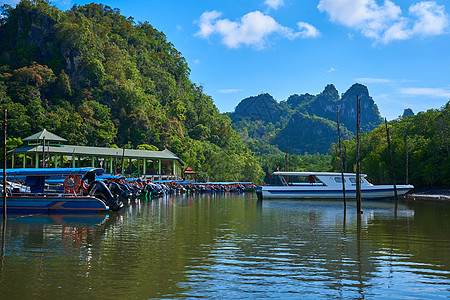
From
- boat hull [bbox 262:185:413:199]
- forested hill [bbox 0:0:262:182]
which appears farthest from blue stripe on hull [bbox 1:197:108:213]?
forested hill [bbox 0:0:262:182]

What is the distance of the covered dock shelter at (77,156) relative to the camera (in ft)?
222

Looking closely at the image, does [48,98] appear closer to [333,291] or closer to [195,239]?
[195,239]

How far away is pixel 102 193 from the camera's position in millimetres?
30641

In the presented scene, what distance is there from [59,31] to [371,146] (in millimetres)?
87170

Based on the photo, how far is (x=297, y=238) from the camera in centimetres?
1934

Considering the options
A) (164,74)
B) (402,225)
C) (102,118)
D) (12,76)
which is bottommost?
(402,225)

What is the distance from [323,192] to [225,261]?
3991 centimetres

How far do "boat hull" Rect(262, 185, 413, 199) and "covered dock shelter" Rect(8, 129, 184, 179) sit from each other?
2174 centimetres

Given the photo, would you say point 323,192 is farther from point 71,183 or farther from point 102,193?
point 71,183

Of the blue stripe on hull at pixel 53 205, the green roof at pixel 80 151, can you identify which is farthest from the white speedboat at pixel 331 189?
the green roof at pixel 80 151

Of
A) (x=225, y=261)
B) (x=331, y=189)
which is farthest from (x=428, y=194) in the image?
(x=225, y=261)

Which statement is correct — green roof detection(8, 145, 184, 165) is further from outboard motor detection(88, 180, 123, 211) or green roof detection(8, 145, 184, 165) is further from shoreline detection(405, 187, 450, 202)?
shoreline detection(405, 187, 450, 202)

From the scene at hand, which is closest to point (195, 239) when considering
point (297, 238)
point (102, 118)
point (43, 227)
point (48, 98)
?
point (297, 238)

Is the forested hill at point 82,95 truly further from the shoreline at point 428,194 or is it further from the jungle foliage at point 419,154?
the shoreline at point 428,194
